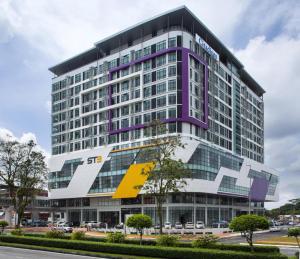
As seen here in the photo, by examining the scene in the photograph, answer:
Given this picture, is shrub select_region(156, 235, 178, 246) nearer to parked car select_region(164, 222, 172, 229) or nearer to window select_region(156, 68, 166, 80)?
parked car select_region(164, 222, 172, 229)

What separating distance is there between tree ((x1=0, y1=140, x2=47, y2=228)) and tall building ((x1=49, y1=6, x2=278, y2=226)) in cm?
1968

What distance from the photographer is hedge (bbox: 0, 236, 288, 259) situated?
29.2m

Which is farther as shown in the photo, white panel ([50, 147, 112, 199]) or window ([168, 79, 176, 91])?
white panel ([50, 147, 112, 199])

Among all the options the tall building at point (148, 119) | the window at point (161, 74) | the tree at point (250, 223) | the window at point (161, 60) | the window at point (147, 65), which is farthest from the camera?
the window at point (147, 65)

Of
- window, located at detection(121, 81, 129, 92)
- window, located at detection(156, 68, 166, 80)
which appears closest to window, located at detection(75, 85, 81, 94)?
window, located at detection(121, 81, 129, 92)

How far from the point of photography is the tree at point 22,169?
76188 millimetres

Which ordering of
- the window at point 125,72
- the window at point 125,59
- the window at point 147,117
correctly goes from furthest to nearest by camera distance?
1. the window at point 125,59
2. the window at point 125,72
3. the window at point 147,117

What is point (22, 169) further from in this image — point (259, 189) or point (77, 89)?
point (259, 189)

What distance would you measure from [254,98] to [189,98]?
5293 centimetres

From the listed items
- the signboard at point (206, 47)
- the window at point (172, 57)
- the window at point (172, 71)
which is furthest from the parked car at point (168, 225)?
the signboard at point (206, 47)

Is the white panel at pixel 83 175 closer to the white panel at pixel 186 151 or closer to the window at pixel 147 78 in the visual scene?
the window at pixel 147 78

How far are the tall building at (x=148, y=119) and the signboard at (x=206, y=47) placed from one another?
0.74ft

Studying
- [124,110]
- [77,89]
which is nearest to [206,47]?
[124,110]

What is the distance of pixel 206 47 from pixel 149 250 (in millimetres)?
73464
